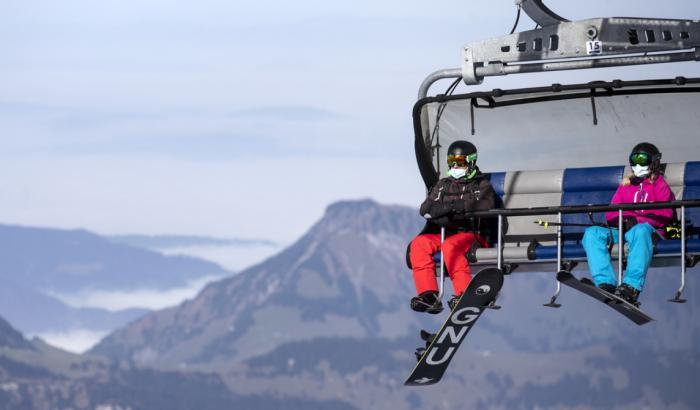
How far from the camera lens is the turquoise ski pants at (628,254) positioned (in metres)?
19.6

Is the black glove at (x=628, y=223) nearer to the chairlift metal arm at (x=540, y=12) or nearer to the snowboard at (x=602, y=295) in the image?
the snowboard at (x=602, y=295)

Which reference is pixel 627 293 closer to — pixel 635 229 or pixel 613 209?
pixel 635 229

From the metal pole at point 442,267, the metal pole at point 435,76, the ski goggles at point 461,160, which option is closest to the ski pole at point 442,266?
the metal pole at point 442,267

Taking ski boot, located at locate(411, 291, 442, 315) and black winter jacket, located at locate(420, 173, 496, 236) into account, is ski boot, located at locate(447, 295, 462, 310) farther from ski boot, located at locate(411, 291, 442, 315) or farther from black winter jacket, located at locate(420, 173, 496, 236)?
black winter jacket, located at locate(420, 173, 496, 236)

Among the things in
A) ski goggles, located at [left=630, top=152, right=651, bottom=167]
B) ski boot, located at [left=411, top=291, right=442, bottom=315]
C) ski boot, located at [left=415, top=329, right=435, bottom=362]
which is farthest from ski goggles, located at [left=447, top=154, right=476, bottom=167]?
ski boot, located at [left=415, top=329, right=435, bottom=362]

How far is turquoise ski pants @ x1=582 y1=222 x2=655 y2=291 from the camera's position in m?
19.6

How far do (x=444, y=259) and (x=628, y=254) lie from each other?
2411 millimetres

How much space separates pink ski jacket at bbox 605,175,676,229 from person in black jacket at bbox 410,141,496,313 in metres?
1.61

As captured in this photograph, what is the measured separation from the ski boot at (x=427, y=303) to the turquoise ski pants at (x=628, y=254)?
2007 millimetres

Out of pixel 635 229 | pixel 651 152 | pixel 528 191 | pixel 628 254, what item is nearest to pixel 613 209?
pixel 635 229

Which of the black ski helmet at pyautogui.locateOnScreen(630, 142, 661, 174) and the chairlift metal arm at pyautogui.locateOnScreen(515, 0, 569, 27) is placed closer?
the chairlift metal arm at pyautogui.locateOnScreen(515, 0, 569, 27)

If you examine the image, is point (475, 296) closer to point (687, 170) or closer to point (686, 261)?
point (686, 261)

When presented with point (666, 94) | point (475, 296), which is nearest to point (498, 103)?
point (666, 94)

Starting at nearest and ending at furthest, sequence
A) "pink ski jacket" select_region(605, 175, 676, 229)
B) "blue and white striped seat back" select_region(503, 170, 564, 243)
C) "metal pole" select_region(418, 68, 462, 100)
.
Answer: "pink ski jacket" select_region(605, 175, 676, 229) → "metal pole" select_region(418, 68, 462, 100) → "blue and white striped seat back" select_region(503, 170, 564, 243)
